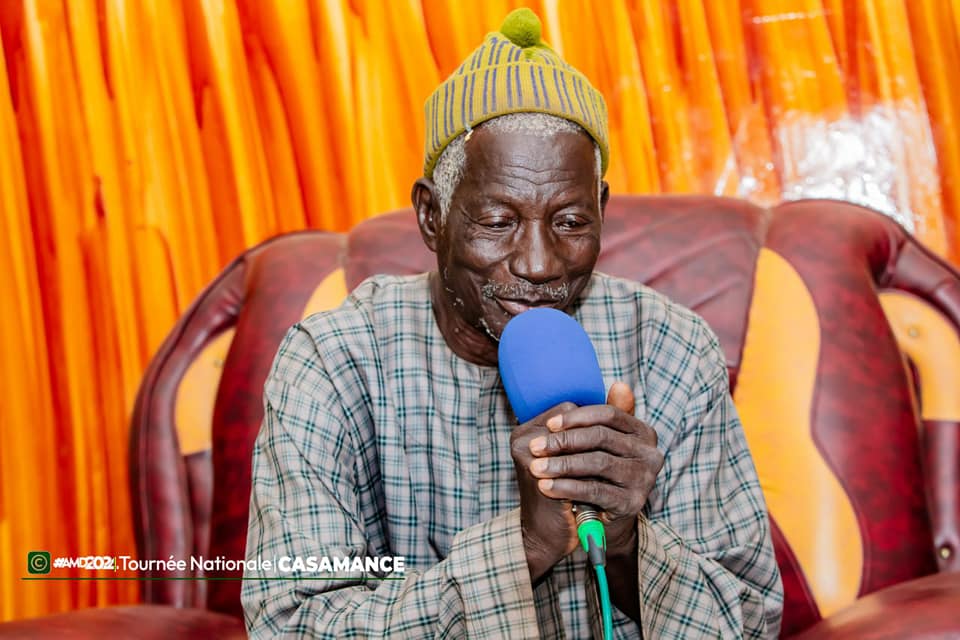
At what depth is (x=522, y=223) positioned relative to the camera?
1299 mm

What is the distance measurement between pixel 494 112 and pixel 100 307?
1045 millimetres

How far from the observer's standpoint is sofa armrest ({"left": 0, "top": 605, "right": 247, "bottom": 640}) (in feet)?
4.45

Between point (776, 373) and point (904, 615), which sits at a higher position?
point (776, 373)

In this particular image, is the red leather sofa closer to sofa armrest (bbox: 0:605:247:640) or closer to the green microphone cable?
sofa armrest (bbox: 0:605:247:640)

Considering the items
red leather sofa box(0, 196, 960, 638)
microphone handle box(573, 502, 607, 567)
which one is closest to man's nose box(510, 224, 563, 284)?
microphone handle box(573, 502, 607, 567)

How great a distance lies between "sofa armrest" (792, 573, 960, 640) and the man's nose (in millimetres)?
603

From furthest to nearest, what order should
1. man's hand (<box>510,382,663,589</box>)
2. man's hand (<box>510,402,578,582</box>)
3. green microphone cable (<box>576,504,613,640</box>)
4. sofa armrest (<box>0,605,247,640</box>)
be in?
1. sofa armrest (<box>0,605,247,640</box>)
2. man's hand (<box>510,402,578,582</box>)
3. man's hand (<box>510,382,663,589</box>)
4. green microphone cable (<box>576,504,613,640</box>)

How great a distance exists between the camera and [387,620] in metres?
1.19

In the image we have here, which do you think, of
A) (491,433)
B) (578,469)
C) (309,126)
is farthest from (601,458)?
(309,126)

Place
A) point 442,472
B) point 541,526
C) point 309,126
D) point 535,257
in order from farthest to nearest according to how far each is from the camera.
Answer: point 309,126, point 442,472, point 535,257, point 541,526

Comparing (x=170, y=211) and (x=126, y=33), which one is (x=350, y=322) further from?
(x=126, y=33)

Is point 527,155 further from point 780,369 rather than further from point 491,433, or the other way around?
point 780,369

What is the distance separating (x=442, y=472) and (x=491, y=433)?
0.09 meters

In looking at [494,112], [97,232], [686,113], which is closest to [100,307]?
[97,232]
